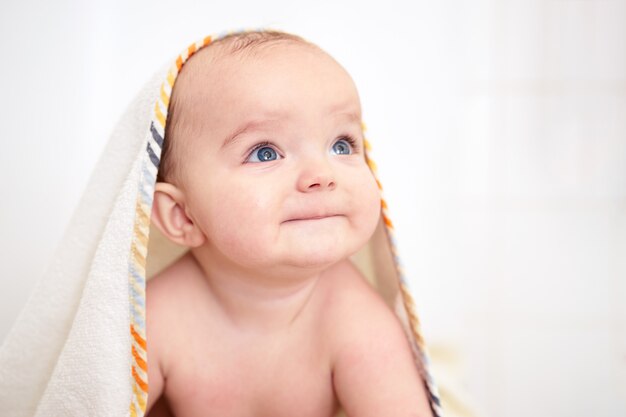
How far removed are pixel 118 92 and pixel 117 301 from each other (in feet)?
3.21

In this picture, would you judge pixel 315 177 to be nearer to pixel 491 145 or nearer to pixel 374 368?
pixel 374 368

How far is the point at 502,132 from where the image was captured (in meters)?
1.87

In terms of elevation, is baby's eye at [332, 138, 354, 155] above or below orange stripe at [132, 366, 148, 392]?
above

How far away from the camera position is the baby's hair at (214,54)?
885mm

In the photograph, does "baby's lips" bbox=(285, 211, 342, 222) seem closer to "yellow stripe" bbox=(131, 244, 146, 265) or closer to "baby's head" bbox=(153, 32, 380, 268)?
"baby's head" bbox=(153, 32, 380, 268)

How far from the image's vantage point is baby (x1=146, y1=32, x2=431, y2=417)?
2.70 ft

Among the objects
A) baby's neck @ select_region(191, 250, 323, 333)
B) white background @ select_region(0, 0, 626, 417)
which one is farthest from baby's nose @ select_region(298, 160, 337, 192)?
white background @ select_region(0, 0, 626, 417)

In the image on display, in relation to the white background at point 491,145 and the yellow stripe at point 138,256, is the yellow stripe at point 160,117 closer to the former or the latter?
the yellow stripe at point 138,256

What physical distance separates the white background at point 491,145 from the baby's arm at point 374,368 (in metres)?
0.82

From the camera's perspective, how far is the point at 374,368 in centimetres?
91

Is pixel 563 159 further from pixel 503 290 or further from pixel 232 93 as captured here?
pixel 232 93

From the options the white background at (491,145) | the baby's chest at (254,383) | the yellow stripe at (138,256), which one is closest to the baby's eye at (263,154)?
the yellow stripe at (138,256)

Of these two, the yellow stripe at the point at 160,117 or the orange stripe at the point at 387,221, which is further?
the orange stripe at the point at 387,221

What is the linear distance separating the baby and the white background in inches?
32.7
